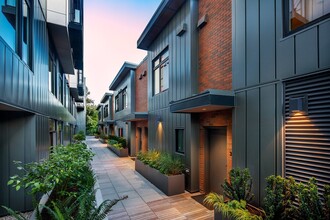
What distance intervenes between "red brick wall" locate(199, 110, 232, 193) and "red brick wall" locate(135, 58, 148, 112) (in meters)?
6.74

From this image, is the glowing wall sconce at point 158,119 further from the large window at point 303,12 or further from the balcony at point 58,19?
the large window at point 303,12

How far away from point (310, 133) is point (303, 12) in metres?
2.35

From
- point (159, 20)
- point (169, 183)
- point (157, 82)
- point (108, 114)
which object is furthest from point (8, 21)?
point (108, 114)

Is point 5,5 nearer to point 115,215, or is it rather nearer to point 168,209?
point 115,215

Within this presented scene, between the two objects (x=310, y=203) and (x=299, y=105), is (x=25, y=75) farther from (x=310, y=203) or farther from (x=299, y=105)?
(x=310, y=203)

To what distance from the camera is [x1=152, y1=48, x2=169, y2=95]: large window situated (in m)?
9.38

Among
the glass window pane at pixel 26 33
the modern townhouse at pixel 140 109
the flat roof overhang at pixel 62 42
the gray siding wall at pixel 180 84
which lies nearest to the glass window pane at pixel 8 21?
the glass window pane at pixel 26 33

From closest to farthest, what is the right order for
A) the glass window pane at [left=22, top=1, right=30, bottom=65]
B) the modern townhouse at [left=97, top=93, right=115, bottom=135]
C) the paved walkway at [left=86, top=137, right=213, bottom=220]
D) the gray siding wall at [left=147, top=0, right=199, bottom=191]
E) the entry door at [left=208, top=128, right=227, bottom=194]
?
the glass window pane at [left=22, top=1, right=30, bottom=65]
the paved walkway at [left=86, top=137, right=213, bottom=220]
the entry door at [left=208, top=128, right=227, bottom=194]
the gray siding wall at [left=147, top=0, right=199, bottom=191]
the modern townhouse at [left=97, top=93, right=115, bottom=135]

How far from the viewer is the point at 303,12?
352 centimetres

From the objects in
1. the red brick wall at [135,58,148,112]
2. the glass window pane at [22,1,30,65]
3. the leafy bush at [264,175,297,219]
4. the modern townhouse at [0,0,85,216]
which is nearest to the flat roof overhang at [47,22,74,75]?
the modern townhouse at [0,0,85,216]

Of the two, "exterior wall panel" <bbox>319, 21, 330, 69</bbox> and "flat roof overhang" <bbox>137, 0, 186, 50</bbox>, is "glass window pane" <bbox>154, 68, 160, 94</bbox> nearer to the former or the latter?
"flat roof overhang" <bbox>137, 0, 186, 50</bbox>

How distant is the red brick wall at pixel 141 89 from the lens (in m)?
13.1

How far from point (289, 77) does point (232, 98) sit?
4.80 feet

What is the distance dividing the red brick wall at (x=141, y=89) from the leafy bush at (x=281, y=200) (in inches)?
407
